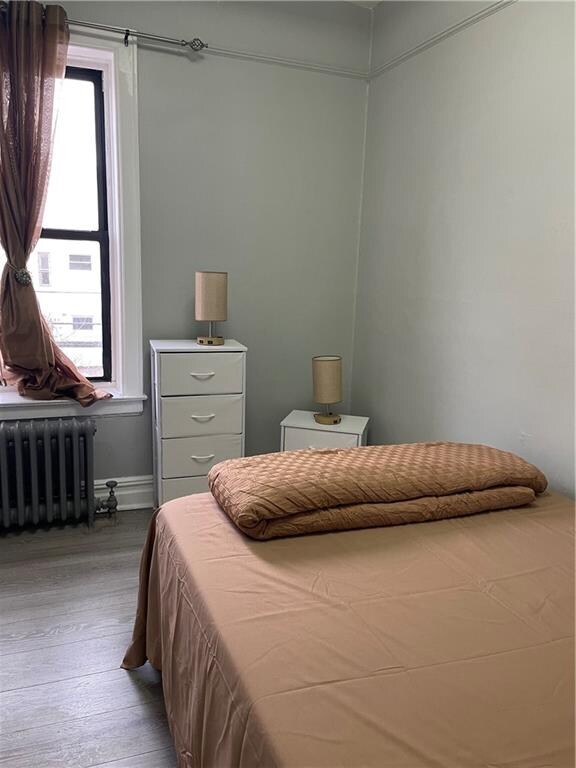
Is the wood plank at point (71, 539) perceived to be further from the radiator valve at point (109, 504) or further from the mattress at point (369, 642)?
the mattress at point (369, 642)

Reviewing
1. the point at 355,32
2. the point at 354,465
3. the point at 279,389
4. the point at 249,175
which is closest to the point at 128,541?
the point at 279,389

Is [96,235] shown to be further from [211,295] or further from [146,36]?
[146,36]

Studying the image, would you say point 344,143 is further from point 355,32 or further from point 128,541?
point 128,541

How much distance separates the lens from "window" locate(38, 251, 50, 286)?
9.82 feet

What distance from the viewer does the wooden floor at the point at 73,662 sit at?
1617 mm

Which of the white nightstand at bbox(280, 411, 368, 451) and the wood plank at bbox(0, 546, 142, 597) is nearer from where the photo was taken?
the wood plank at bbox(0, 546, 142, 597)

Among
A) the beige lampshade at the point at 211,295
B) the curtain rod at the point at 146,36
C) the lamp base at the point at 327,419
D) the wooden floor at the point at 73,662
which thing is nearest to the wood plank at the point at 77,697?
the wooden floor at the point at 73,662

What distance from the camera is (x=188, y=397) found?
9.25ft

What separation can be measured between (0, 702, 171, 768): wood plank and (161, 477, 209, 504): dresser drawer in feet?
3.93

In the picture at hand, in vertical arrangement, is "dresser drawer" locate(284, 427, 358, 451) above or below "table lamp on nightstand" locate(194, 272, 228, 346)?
below

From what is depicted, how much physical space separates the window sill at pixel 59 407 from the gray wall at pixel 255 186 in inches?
3.6

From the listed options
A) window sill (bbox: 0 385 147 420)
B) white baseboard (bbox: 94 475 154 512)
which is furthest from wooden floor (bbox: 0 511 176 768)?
window sill (bbox: 0 385 147 420)

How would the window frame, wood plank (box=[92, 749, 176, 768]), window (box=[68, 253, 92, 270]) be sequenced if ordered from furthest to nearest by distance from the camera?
window (box=[68, 253, 92, 270]) < the window frame < wood plank (box=[92, 749, 176, 768])

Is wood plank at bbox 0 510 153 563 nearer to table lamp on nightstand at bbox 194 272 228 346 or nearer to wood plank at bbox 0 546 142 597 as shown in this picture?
wood plank at bbox 0 546 142 597
